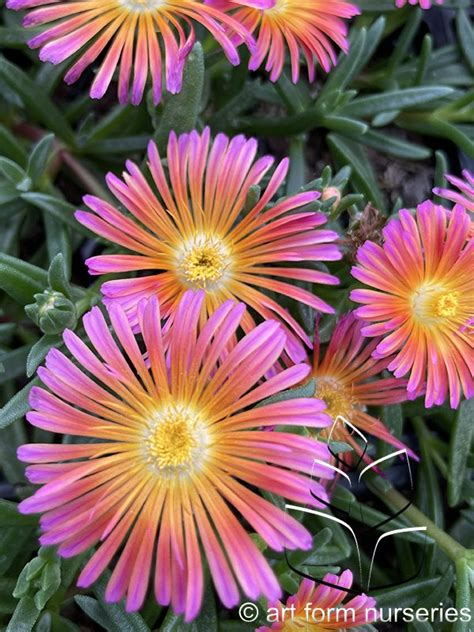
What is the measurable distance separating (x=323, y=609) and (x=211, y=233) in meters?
0.55

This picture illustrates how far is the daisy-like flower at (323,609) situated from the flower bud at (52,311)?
46 cm

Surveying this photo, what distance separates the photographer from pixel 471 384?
100cm

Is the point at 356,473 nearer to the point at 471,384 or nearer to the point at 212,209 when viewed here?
the point at 471,384

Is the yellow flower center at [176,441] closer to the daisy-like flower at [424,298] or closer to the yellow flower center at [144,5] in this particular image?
the daisy-like flower at [424,298]

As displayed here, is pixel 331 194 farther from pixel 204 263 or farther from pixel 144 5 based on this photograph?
pixel 144 5

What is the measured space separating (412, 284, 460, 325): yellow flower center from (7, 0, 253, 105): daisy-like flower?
0.41 m

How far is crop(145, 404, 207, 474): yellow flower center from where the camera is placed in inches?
37.8

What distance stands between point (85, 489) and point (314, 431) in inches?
12.3

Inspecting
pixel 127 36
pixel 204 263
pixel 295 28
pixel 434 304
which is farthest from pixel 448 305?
pixel 127 36

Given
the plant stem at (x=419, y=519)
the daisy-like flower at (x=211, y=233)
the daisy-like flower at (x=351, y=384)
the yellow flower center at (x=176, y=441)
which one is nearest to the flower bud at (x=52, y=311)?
the daisy-like flower at (x=211, y=233)

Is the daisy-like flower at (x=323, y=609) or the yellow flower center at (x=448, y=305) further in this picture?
the yellow flower center at (x=448, y=305)

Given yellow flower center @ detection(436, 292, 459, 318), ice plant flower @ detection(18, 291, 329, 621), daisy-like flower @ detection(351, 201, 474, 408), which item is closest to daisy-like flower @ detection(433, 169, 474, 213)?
daisy-like flower @ detection(351, 201, 474, 408)

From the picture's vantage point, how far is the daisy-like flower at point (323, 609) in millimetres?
959

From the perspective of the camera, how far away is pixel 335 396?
1159mm
